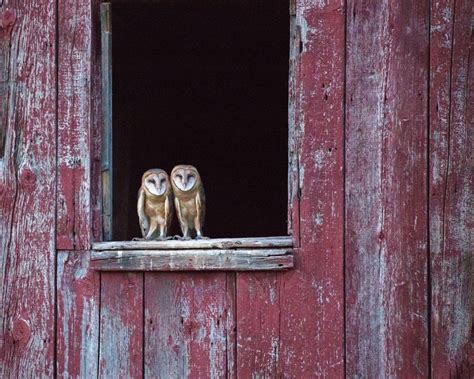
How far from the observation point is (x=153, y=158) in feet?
20.9

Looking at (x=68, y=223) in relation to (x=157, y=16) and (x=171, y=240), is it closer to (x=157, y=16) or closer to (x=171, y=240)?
(x=171, y=240)

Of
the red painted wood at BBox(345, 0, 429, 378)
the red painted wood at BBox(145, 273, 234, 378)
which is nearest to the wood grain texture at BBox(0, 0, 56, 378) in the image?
the red painted wood at BBox(145, 273, 234, 378)

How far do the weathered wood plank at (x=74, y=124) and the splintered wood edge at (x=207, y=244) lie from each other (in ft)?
0.47

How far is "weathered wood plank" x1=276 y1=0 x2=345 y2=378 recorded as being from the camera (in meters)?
3.74

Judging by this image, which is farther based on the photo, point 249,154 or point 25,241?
point 249,154

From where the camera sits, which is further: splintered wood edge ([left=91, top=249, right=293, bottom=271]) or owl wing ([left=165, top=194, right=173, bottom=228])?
owl wing ([left=165, top=194, right=173, bottom=228])

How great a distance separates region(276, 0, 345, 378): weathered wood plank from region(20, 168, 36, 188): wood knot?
38.8 inches

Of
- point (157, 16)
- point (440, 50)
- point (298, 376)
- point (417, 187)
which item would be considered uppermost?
point (157, 16)

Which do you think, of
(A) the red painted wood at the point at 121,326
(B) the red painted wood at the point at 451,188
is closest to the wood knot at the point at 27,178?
(A) the red painted wood at the point at 121,326

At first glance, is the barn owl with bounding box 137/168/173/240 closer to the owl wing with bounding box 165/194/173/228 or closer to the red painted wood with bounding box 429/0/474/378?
the owl wing with bounding box 165/194/173/228

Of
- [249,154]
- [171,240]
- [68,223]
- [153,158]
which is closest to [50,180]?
[68,223]

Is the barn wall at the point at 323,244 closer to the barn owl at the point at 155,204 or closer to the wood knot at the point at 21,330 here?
the wood knot at the point at 21,330

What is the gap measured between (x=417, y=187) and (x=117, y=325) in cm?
116

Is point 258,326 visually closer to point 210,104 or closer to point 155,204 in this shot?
point 155,204
